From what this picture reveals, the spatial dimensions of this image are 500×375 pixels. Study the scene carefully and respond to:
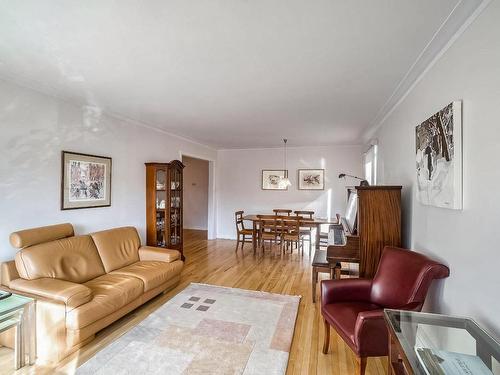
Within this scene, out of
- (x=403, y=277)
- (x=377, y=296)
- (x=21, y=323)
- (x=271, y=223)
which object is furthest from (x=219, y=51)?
(x=271, y=223)

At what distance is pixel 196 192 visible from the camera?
8.05 m

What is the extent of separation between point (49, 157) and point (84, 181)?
49 cm

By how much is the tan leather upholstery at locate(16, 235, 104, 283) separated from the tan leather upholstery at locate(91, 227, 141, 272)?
0.26 feet

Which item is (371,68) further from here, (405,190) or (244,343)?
(244,343)

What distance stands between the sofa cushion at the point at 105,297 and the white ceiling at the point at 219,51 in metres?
2.01

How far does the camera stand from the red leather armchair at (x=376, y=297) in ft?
5.36

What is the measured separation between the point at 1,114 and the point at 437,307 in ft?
13.3

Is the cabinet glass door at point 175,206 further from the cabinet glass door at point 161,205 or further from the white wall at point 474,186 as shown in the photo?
the white wall at point 474,186

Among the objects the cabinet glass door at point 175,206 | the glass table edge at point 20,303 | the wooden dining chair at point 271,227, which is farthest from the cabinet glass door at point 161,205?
the glass table edge at point 20,303

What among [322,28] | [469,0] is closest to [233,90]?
[322,28]

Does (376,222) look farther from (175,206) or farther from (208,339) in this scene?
(175,206)

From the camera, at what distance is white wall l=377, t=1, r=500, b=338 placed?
Answer: 1.23m

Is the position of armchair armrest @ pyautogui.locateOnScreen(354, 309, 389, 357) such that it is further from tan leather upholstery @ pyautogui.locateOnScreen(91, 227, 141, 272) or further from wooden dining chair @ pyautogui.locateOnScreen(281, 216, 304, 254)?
wooden dining chair @ pyautogui.locateOnScreen(281, 216, 304, 254)

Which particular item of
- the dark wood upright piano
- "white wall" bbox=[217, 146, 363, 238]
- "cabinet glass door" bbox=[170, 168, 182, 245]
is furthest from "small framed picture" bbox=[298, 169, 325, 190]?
the dark wood upright piano
